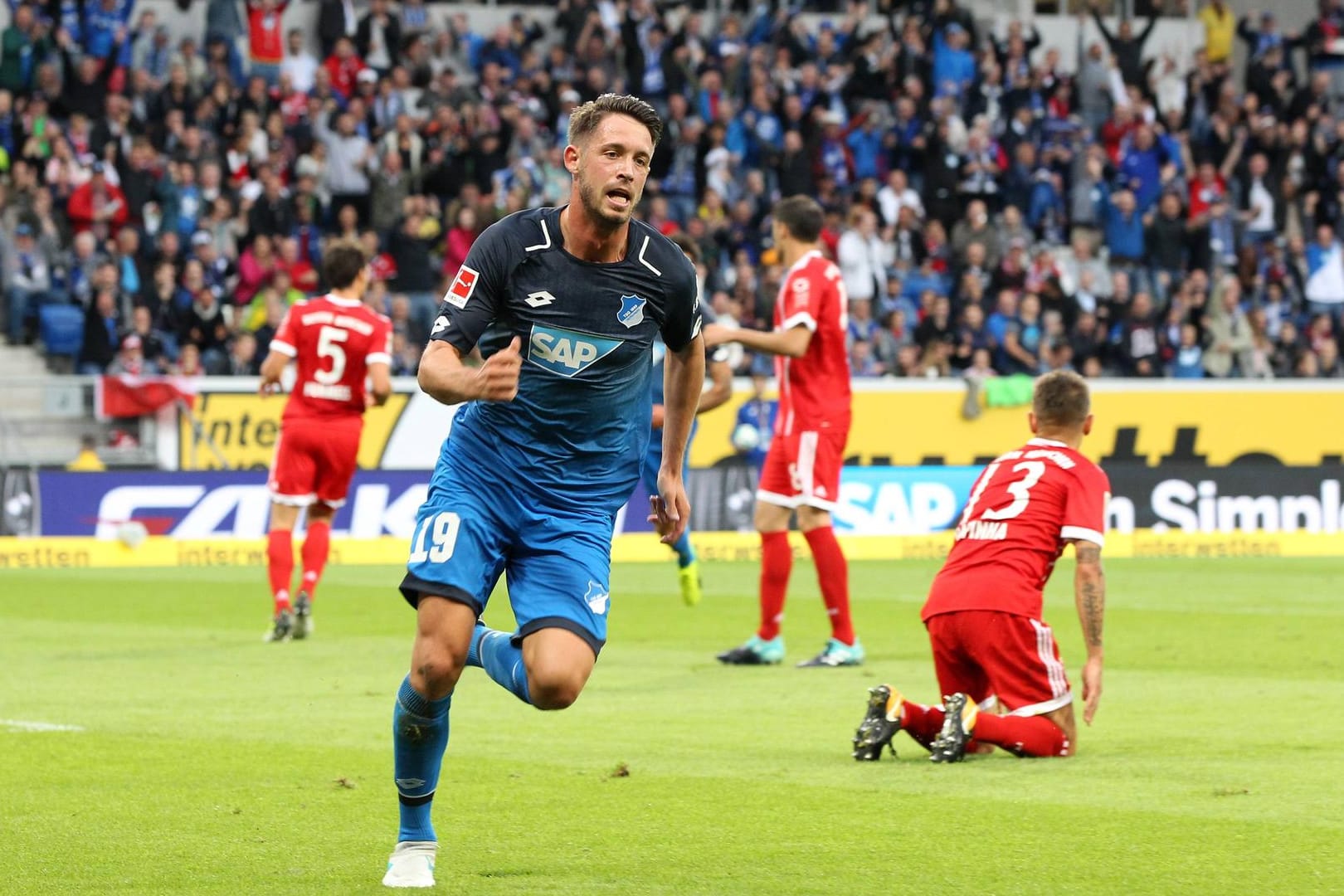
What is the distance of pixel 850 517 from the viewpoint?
2294cm

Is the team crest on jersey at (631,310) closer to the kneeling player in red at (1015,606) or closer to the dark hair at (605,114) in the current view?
the dark hair at (605,114)

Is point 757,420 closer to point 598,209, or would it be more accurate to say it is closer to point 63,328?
point 63,328

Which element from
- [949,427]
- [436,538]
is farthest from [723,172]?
[436,538]

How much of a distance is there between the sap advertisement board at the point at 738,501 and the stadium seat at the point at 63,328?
262 cm

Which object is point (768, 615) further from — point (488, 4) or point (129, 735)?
point (488, 4)

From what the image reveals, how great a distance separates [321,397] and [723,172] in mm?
14372

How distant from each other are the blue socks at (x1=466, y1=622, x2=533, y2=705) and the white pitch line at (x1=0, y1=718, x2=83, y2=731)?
373 centimetres

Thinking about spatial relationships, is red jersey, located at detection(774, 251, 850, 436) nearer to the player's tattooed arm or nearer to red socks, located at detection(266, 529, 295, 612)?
red socks, located at detection(266, 529, 295, 612)

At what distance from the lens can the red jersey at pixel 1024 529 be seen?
8.30m

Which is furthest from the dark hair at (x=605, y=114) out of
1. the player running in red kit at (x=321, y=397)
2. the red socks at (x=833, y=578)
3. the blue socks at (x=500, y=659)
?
the player running in red kit at (x=321, y=397)

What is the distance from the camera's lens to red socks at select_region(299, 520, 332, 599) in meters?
13.8

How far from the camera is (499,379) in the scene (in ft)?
17.8

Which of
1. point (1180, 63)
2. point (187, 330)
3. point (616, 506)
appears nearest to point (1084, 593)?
point (616, 506)

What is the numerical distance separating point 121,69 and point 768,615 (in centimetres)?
1612
